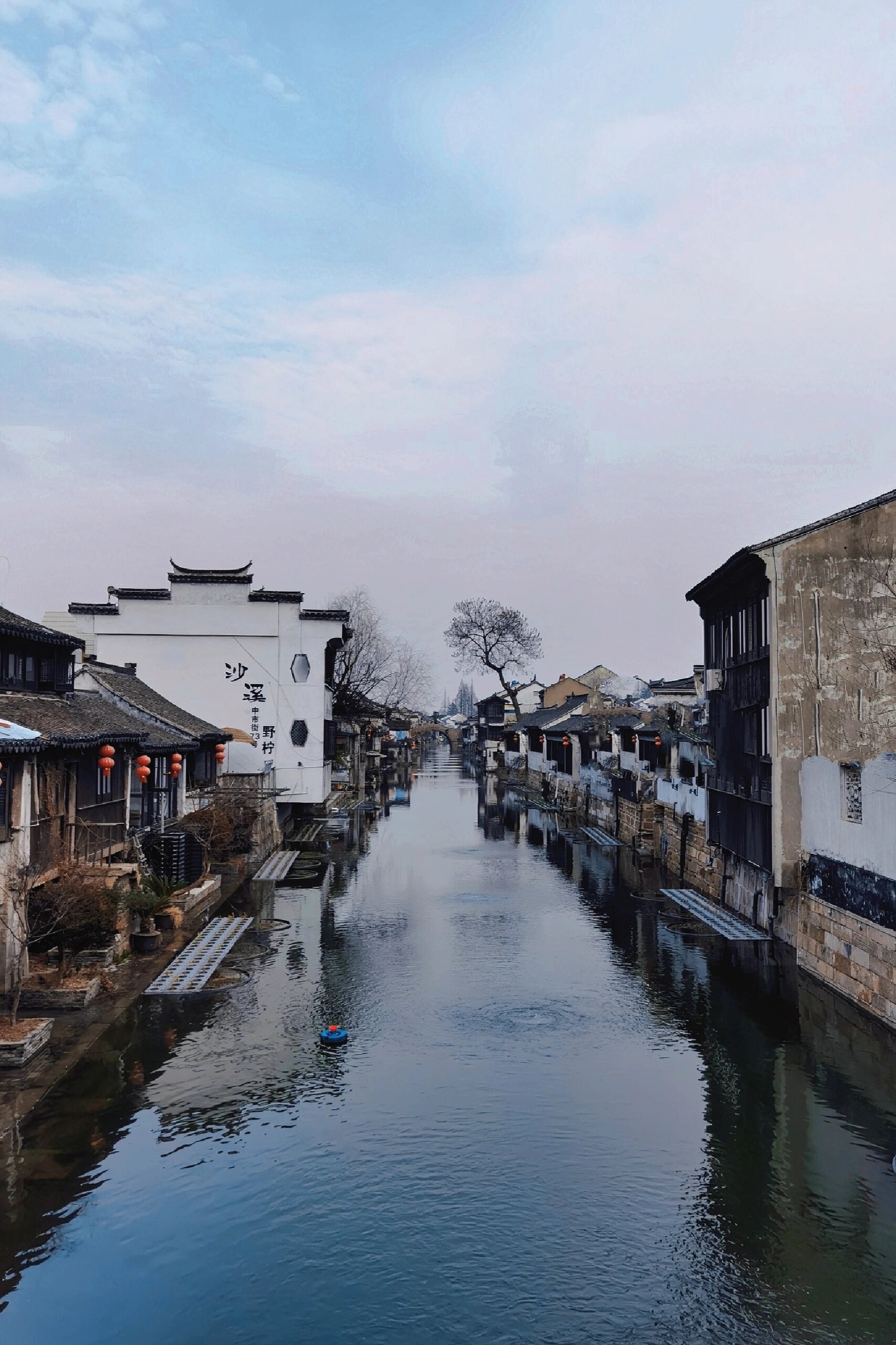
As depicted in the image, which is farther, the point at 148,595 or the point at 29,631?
the point at 148,595

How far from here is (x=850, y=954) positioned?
23438mm

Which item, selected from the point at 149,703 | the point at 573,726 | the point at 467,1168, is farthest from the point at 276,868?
the point at 573,726

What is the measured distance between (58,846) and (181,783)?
15851 millimetres

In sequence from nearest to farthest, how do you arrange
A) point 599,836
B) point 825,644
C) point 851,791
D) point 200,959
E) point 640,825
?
1. point 851,791
2. point 200,959
3. point 825,644
4. point 640,825
5. point 599,836

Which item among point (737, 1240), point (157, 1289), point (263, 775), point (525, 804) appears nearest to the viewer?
point (157, 1289)

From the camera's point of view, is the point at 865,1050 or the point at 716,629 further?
the point at 716,629

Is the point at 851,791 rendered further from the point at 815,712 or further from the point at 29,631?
the point at 29,631

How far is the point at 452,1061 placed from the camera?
20531 mm

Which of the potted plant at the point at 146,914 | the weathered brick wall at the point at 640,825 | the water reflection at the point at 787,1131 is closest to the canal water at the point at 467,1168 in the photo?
the water reflection at the point at 787,1131

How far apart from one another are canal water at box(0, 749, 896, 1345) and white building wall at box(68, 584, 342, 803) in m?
26.5

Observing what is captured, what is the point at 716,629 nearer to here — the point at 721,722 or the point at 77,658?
the point at 721,722

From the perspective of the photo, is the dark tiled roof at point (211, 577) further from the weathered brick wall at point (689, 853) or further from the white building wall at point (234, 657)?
the weathered brick wall at point (689, 853)

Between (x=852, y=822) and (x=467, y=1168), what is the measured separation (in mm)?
13034

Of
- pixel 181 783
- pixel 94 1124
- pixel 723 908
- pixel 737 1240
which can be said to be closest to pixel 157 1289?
pixel 94 1124
